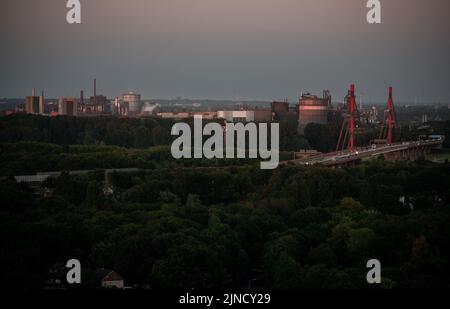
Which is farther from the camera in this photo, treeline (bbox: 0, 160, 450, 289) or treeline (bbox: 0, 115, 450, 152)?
treeline (bbox: 0, 115, 450, 152)

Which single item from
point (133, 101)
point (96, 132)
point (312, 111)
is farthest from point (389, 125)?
point (133, 101)

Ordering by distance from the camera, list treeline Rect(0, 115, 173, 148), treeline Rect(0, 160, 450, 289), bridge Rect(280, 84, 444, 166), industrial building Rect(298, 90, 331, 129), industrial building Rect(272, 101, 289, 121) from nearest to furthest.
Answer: treeline Rect(0, 160, 450, 289) < bridge Rect(280, 84, 444, 166) < treeline Rect(0, 115, 173, 148) < industrial building Rect(298, 90, 331, 129) < industrial building Rect(272, 101, 289, 121)

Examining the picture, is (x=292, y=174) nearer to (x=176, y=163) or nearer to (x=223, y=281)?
(x=176, y=163)

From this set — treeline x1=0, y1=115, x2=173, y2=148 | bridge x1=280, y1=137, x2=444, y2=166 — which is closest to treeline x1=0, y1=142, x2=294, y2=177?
bridge x1=280, y1=137, x2=444, y2=166

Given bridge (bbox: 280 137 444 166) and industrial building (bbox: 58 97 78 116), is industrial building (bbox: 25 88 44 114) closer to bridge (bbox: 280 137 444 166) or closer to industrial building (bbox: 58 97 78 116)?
industrial building (bbox: 58 97 78 116)
